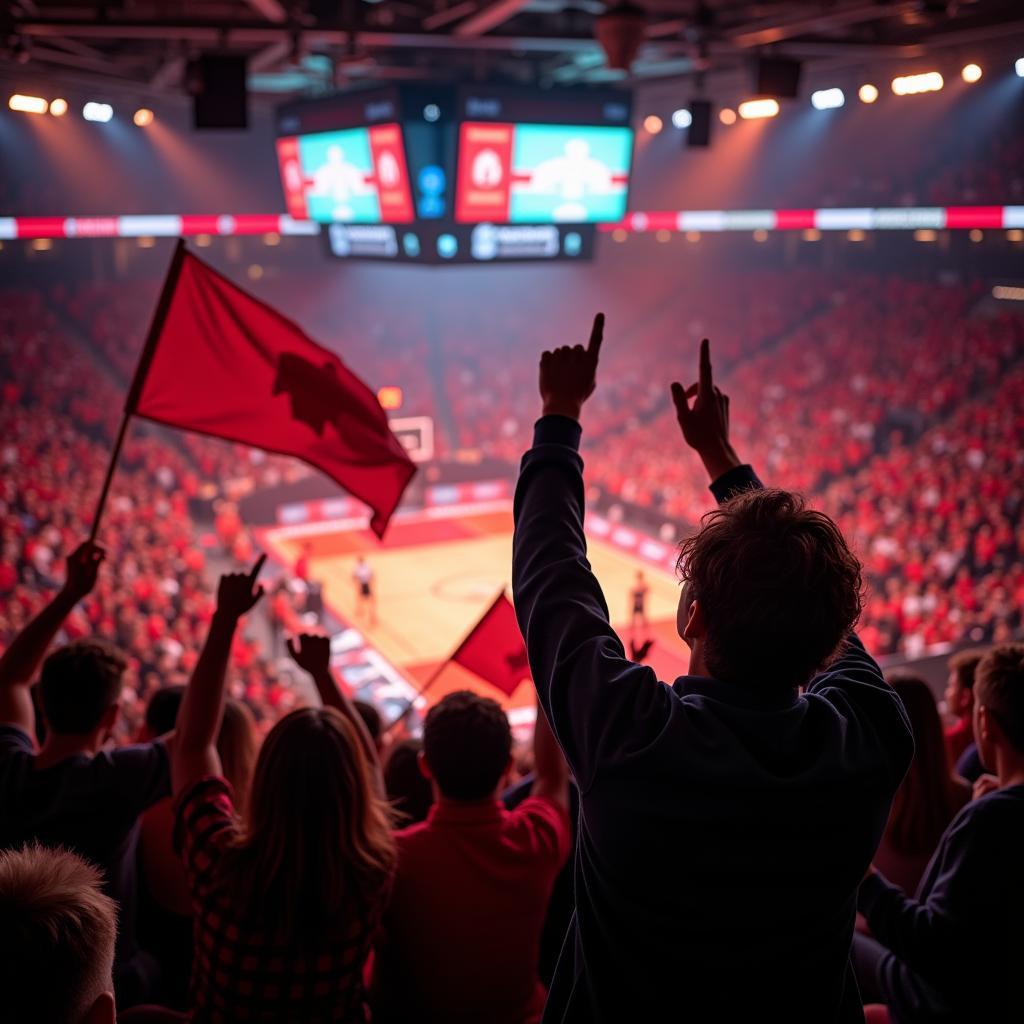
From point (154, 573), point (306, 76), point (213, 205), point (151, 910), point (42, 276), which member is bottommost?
point (154, 573)

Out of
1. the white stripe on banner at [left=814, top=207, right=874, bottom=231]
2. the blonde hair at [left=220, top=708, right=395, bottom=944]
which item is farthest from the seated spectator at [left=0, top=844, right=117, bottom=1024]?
the white stripe on banner at [left=814, top=207, right=874, bottom=231]

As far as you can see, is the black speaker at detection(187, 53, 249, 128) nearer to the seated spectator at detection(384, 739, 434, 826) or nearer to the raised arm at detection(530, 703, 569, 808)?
the seated spectator at detection(384, 739, 434, 826)

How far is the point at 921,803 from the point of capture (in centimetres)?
308

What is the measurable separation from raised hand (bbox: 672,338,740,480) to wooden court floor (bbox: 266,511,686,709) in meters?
9.38

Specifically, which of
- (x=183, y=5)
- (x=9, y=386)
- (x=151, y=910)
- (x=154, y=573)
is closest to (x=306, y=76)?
(x=183, y=5)

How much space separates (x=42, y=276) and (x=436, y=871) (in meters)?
23.9

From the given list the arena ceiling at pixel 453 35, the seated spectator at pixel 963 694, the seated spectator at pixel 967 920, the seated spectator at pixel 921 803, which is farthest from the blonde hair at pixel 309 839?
the arena ceiling at pixel 453 35

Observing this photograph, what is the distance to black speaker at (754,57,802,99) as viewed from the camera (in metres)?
10.4

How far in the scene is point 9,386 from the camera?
1847cm

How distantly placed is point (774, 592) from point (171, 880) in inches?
91.4

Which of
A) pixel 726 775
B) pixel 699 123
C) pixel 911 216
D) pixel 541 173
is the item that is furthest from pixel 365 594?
pixel 726 775

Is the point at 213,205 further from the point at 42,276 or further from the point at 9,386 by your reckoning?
the point at 9,386

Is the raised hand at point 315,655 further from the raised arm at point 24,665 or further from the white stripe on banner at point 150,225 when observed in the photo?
the white stripe on banner at point 150,225

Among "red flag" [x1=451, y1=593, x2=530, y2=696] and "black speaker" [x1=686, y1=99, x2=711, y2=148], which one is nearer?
"red flag" [x1=451, y1=593, x2=530, y2=696]
